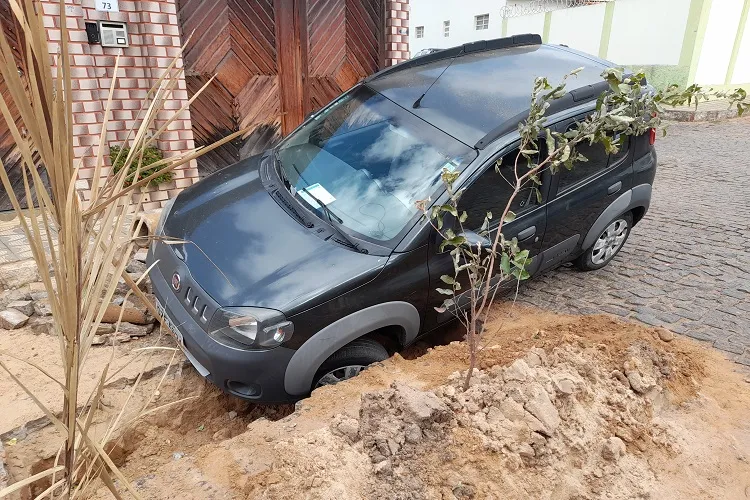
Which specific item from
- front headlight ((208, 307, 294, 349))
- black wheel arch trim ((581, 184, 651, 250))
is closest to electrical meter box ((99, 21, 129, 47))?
front headlight ((208, 307, 294, 349))

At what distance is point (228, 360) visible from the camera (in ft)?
9.16

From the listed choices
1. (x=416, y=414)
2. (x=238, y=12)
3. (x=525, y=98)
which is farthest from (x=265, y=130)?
(x=416, y=414)

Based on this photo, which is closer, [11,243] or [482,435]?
[482,435]

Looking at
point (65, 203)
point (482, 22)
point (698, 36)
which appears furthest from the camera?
point (482, 22)

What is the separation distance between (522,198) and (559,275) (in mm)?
1480

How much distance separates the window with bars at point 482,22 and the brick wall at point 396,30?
15382 mm

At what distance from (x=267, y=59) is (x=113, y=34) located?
6.51 feet

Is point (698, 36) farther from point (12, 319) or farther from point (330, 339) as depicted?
point (12, 319)

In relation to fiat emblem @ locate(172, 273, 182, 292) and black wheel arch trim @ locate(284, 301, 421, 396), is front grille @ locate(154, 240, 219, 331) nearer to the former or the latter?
fiat emblem @ locate(172, 273, 182, 292)

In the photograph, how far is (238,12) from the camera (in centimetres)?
623

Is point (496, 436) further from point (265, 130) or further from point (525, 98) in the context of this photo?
point (265, 130)

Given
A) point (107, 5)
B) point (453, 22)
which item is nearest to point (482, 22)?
point (453, 22)

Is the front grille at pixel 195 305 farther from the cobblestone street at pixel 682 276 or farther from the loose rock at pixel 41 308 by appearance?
the cobblestone street at pixel 682 276

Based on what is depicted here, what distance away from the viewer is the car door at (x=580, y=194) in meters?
3.88
